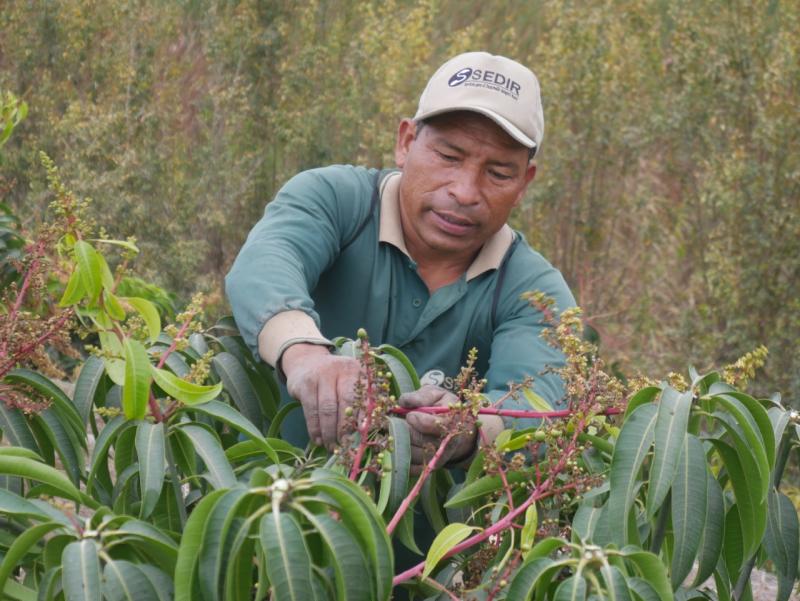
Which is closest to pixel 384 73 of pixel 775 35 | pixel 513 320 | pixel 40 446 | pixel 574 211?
pixel 574 211

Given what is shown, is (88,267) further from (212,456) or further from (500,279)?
(500,279)

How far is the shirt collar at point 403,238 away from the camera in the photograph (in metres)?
2.54

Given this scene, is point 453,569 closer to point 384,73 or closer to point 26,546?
point 26,546

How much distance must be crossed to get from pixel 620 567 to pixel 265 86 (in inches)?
268

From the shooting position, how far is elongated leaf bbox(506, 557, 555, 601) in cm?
134

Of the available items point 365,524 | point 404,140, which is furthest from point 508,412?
point 404,140

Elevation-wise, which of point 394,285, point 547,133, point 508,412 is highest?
point 547,133

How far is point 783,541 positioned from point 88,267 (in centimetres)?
101

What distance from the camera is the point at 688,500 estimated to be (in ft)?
4.75

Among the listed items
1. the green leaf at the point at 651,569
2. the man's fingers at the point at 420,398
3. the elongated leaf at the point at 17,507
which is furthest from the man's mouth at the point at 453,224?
the elongated leaf at the point at 17,507

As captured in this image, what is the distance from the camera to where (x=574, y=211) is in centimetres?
847

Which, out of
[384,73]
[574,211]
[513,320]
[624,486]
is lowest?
[624,486]

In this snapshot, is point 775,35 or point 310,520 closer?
point 310,520

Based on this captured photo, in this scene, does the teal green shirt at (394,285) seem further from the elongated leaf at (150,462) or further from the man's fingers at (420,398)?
the elongated leaf at (150,462)
